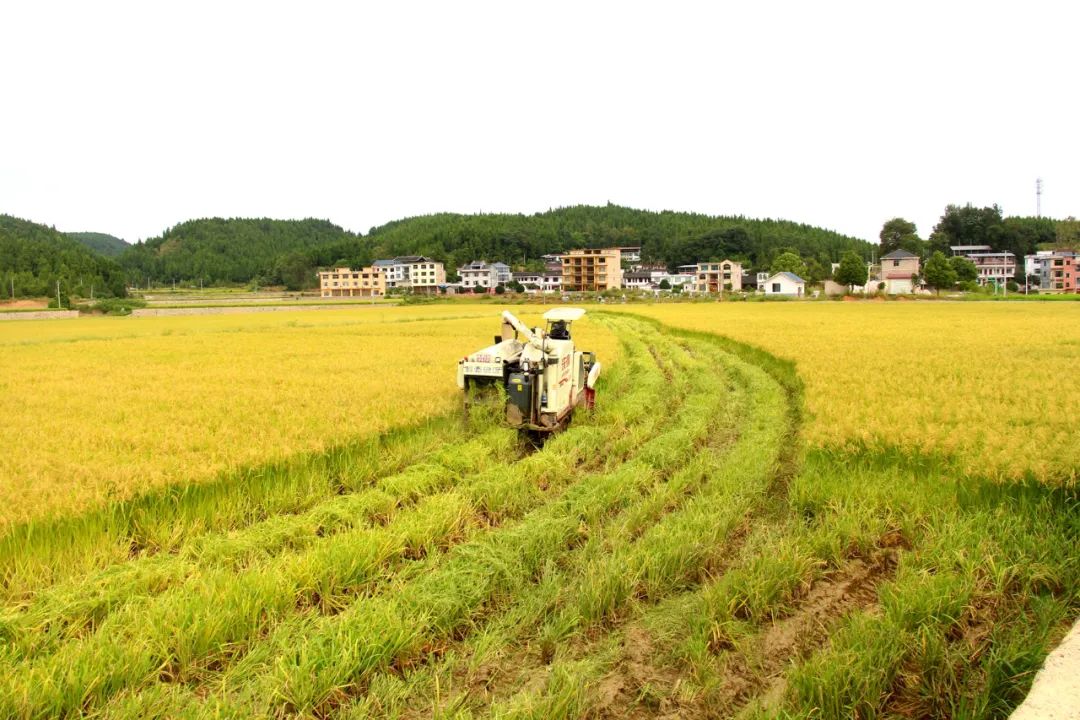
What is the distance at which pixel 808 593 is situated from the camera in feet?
15.5

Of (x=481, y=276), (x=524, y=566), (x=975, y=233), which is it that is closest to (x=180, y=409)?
(x=524, y=566)

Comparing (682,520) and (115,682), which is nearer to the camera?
(115,682)

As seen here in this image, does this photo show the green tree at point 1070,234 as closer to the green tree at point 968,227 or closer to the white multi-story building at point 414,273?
the green tree at point 968,227

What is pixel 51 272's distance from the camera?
306 ft

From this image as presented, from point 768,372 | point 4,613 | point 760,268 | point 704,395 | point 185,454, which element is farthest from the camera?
point 760,268

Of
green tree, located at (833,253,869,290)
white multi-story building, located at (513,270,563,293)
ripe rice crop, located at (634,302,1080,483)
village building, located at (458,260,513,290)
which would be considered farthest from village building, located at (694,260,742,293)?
ripe rice crop, located at (634,302,1080,483)

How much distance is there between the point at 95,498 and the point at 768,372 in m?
15.0

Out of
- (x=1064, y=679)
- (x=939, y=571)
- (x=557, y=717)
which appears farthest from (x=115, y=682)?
(x=939, y=571)

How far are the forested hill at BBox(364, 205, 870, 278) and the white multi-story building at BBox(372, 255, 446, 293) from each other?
7764mm

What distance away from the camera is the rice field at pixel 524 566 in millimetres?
Result: 3488

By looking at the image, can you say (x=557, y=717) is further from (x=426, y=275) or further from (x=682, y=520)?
(x=426, y=275)

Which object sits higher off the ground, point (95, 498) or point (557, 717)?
point (95, 498)

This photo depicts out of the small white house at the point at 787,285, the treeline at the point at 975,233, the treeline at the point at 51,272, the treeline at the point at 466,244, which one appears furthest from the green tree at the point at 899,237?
the treeline at the point at 51,272

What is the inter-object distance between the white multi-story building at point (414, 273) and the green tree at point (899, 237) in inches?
3386
